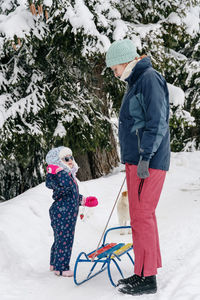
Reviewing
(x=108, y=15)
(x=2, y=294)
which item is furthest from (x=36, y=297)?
(x=108, y=15)

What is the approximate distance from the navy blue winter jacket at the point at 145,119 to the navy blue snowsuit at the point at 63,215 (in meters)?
0.90

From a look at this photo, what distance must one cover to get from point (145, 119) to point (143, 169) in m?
0.42

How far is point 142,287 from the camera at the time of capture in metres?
2.91

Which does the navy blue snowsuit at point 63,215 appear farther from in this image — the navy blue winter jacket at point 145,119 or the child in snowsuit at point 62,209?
the navy blue winter jacket at point 145,119

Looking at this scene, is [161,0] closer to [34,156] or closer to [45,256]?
[34,156]

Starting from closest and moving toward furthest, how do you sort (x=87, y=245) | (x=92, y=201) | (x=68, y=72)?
(x=92, y=201) → (x=87, y=245) → (x=68, y=72)

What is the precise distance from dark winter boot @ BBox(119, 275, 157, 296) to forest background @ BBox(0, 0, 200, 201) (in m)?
4.26

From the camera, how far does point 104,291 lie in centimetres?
313

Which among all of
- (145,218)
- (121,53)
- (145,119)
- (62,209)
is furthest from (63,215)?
(121,53)

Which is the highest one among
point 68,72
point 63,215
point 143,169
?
point 68,72

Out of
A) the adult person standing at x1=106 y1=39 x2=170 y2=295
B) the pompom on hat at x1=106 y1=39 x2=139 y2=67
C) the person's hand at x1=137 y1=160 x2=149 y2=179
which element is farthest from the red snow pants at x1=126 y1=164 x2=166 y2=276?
the pompom on hat at x1=106 y1=39 x2=139 y2=67

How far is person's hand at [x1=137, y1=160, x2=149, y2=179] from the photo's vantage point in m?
2.79

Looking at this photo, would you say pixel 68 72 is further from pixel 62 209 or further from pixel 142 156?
pixel 142 156

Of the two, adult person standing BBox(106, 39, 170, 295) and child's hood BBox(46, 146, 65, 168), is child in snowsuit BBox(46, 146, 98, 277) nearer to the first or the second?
child's hood BBox(46, 146, 65, 168)
